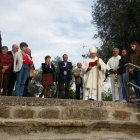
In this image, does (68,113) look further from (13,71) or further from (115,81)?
(115,81)

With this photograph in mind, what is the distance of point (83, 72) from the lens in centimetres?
845

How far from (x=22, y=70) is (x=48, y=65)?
1673mm

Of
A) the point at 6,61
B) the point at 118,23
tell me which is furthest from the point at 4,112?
the point at 118,23

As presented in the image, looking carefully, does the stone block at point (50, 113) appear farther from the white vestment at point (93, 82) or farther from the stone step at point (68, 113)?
the white vestment at point (93, 82)

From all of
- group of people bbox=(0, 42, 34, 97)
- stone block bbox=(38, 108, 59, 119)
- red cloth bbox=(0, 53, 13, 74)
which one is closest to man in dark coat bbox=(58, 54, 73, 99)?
group of people bbox=(0, 42, 34, 97)

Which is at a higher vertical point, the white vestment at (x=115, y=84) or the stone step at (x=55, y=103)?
the white vestment at (x=115, y=84)

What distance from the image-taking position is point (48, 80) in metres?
8.63

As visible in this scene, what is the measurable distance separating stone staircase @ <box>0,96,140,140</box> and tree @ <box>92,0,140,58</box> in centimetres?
1223

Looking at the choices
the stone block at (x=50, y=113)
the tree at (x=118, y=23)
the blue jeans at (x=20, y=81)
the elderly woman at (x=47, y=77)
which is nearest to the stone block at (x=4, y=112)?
the stone block at (x=50, y=113)

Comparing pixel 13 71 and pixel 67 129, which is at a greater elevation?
pixel 13 71

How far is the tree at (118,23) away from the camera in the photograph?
17.5 meters

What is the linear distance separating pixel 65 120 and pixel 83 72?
3.77m

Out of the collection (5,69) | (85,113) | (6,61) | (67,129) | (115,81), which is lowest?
(67,129)

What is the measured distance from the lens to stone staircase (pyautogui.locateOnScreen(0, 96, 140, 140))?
4598mm
